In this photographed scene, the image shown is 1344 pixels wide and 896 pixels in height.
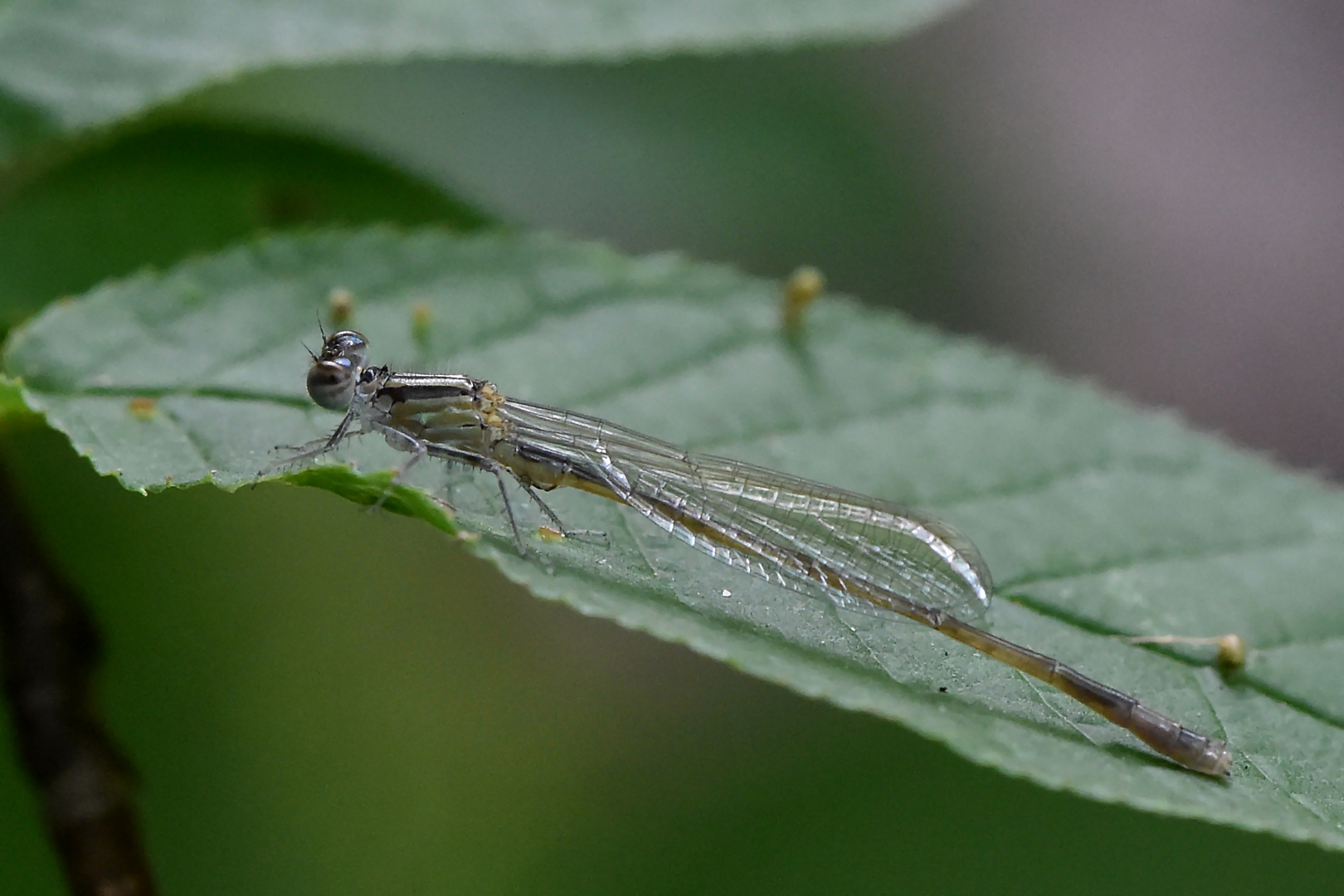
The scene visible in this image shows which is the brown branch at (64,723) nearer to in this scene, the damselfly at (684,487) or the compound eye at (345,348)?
the damselfly at (684,487)

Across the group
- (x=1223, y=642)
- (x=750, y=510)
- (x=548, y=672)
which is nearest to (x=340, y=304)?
(x=750, y=510)

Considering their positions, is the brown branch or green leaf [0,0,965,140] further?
green leaf [0,0,965,140]

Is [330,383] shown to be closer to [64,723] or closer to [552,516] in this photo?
[552,516]

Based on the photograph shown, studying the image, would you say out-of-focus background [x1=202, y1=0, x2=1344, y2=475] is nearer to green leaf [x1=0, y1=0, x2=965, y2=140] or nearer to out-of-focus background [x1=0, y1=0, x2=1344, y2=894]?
out-of-focus background [x1=0, y1=0, x2=1344, y2=894]

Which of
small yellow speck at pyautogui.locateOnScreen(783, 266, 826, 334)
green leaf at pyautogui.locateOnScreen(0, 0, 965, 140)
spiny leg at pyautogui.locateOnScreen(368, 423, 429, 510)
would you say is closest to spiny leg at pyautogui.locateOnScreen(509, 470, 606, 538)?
spiny leg at pyautogui.locateOnScreen(368, 423, 429, 510)

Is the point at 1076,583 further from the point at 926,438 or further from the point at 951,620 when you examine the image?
Answer: the point at 926,438

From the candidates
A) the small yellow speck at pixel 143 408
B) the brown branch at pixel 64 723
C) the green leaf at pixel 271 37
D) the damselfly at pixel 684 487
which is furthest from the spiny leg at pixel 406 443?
the green leaf at pixel 271 37

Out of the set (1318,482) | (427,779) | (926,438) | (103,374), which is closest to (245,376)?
(103,374)
